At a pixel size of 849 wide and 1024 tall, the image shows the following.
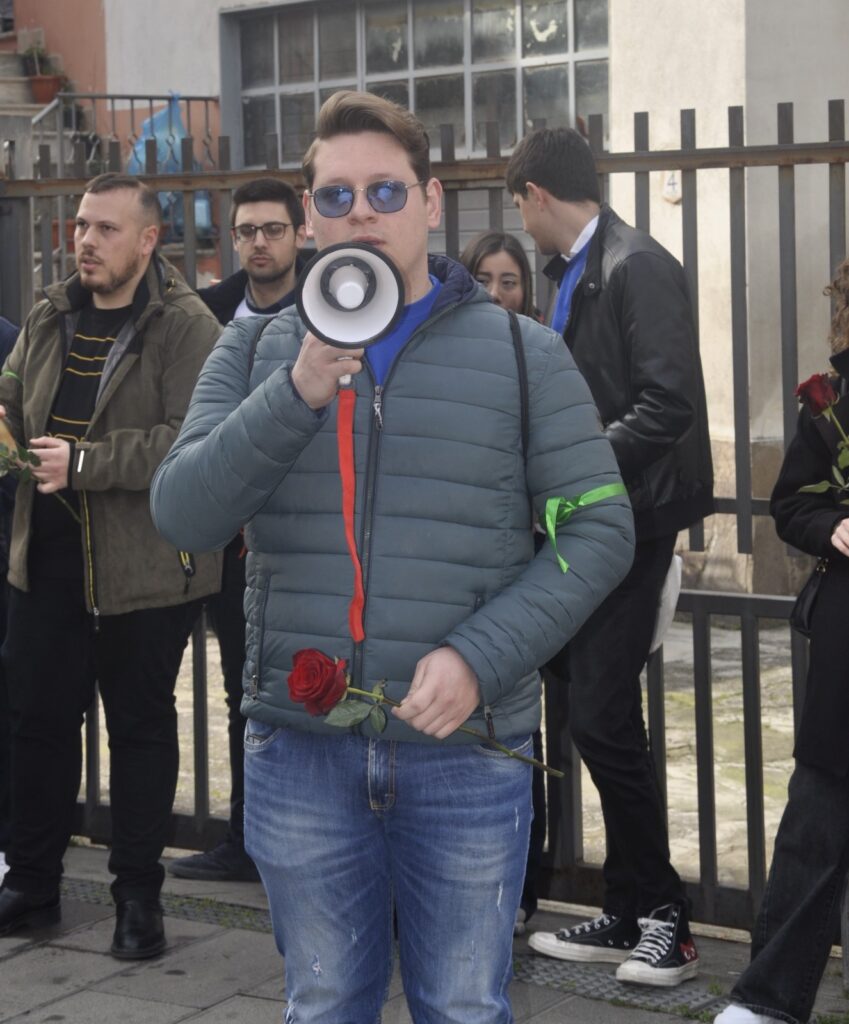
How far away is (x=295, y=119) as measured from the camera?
14.4m

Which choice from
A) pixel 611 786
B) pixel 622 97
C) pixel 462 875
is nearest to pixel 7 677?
pixel 611 786

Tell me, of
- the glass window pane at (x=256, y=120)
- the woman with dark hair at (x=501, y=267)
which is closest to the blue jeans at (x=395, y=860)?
the woman with dark hair at (x=501, y=267)

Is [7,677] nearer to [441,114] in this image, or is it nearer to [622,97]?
[622,97]

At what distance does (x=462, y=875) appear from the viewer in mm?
2828

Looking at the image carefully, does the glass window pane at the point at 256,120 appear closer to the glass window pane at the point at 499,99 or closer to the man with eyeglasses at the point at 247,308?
the glass window pane at the point at 499,99

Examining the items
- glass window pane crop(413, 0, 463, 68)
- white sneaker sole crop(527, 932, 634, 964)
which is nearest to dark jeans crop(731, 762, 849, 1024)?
white sneaker sole crop(527, 932, 634, 964)

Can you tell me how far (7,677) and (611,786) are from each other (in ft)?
5.77

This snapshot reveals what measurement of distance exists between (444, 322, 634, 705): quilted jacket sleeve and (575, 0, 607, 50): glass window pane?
32.3ft

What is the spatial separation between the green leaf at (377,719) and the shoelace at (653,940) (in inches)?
81.6

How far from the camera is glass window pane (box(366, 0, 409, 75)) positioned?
13594mm

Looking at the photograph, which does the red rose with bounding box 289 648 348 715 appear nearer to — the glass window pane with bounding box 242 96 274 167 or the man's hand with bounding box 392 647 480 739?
the man's hand with bounding box 392 647 480 739

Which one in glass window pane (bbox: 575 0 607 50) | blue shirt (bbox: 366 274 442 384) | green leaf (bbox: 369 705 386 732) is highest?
glass window pane (bbox: 575 0 607 50)

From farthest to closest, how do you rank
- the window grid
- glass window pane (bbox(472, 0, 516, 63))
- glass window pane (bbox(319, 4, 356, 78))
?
glass window pane (bbox(319, 4, 356, 78)), glass window pane (bbox(472, 0, 516, 63)), the window grid

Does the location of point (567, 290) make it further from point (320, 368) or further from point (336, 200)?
point (320, 368)
